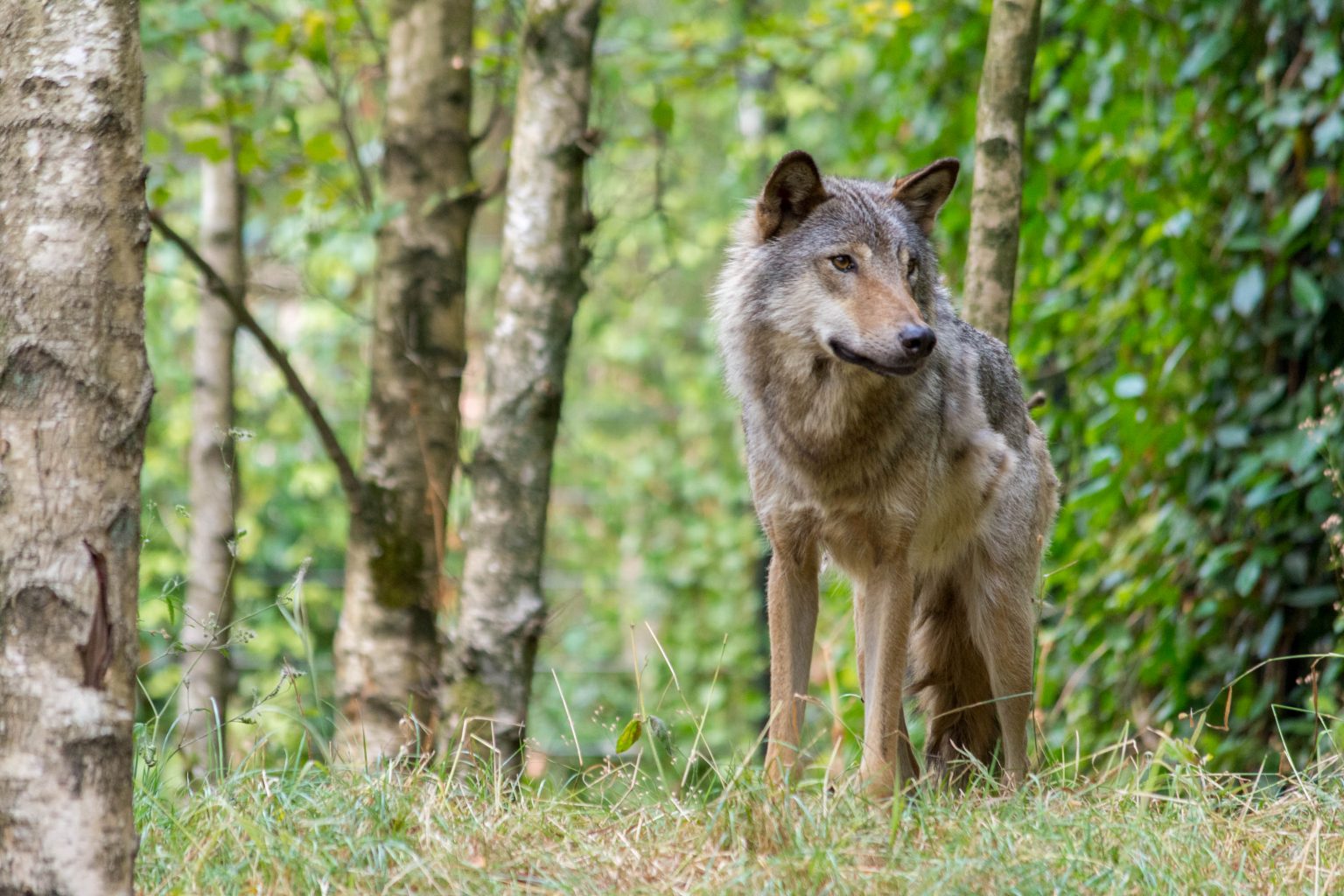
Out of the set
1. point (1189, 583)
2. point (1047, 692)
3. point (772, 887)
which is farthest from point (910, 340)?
point (1047, 692)

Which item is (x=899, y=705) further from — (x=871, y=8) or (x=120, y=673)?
(x=871, y=8)

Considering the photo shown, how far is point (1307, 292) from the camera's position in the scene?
4.90 m

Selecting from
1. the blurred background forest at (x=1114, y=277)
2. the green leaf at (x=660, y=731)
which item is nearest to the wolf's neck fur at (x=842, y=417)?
the blurred background forest at (x=1114, y=277)

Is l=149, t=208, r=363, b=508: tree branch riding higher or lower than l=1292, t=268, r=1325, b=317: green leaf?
lower

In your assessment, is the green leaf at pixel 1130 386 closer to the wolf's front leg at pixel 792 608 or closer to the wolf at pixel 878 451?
the wolf at pixel 878 451

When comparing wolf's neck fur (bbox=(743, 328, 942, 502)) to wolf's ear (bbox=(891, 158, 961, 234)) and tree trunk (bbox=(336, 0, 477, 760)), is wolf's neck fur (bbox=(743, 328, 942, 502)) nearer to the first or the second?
wolf's ear (bbox=(891, 158, 961, 234))

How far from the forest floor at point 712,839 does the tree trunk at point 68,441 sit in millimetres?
378

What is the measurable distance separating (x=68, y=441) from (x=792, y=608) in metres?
2.19

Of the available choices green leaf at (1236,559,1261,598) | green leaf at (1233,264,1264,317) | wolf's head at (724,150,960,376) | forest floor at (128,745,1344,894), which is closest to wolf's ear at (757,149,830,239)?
wolf's head at (724,150,960,376)

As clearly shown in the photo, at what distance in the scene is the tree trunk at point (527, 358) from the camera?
15.9 feet

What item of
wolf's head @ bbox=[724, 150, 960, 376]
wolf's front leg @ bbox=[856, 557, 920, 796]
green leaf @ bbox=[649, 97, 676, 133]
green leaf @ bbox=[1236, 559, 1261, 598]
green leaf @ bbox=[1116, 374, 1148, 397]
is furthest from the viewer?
green leaf @ bbox=[649, 97, 676, 133]

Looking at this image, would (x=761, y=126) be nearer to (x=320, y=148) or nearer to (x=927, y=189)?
(x=320, y=148)

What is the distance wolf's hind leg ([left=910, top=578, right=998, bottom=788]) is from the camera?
4.25 m

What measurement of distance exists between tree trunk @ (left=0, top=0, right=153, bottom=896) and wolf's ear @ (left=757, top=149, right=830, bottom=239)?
1.97 m
